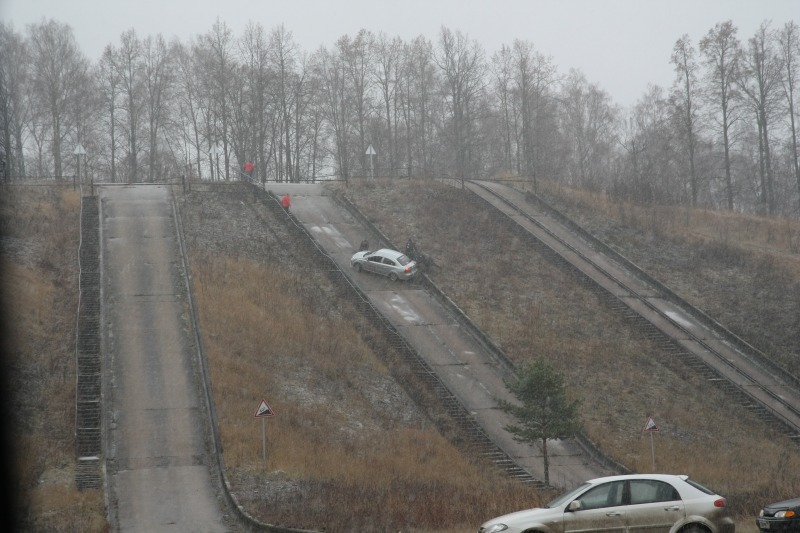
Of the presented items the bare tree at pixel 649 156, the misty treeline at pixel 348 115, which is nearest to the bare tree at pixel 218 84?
the misty treeline at pixel 348 115

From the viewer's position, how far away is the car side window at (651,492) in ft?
43.8

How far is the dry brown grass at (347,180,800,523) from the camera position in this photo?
2539 centimetres

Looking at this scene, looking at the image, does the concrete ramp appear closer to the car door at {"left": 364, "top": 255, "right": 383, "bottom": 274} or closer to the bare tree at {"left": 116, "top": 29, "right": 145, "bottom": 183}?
the car door at {"left": 364, "top": 255, "right": 383, "bottom": 274}

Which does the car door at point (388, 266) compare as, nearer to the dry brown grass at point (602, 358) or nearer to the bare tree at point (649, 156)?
the dry brown grass at point (602, 358)

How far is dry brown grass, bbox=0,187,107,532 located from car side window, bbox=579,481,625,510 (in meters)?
10.3

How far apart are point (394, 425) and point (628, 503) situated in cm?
1370

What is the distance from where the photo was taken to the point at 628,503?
44.0 ft

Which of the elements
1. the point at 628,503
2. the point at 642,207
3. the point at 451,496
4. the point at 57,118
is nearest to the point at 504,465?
the point at 451,496

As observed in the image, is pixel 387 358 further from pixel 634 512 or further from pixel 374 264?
pixel 634 512

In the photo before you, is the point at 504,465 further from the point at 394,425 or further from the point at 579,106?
the point at 579,106

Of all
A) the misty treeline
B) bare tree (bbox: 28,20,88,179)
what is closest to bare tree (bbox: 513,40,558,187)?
the misty treeline

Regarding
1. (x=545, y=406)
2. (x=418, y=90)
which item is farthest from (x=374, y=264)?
(x=418, y=90)

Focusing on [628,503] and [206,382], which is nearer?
[628,503]

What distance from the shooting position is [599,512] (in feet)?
43.6
